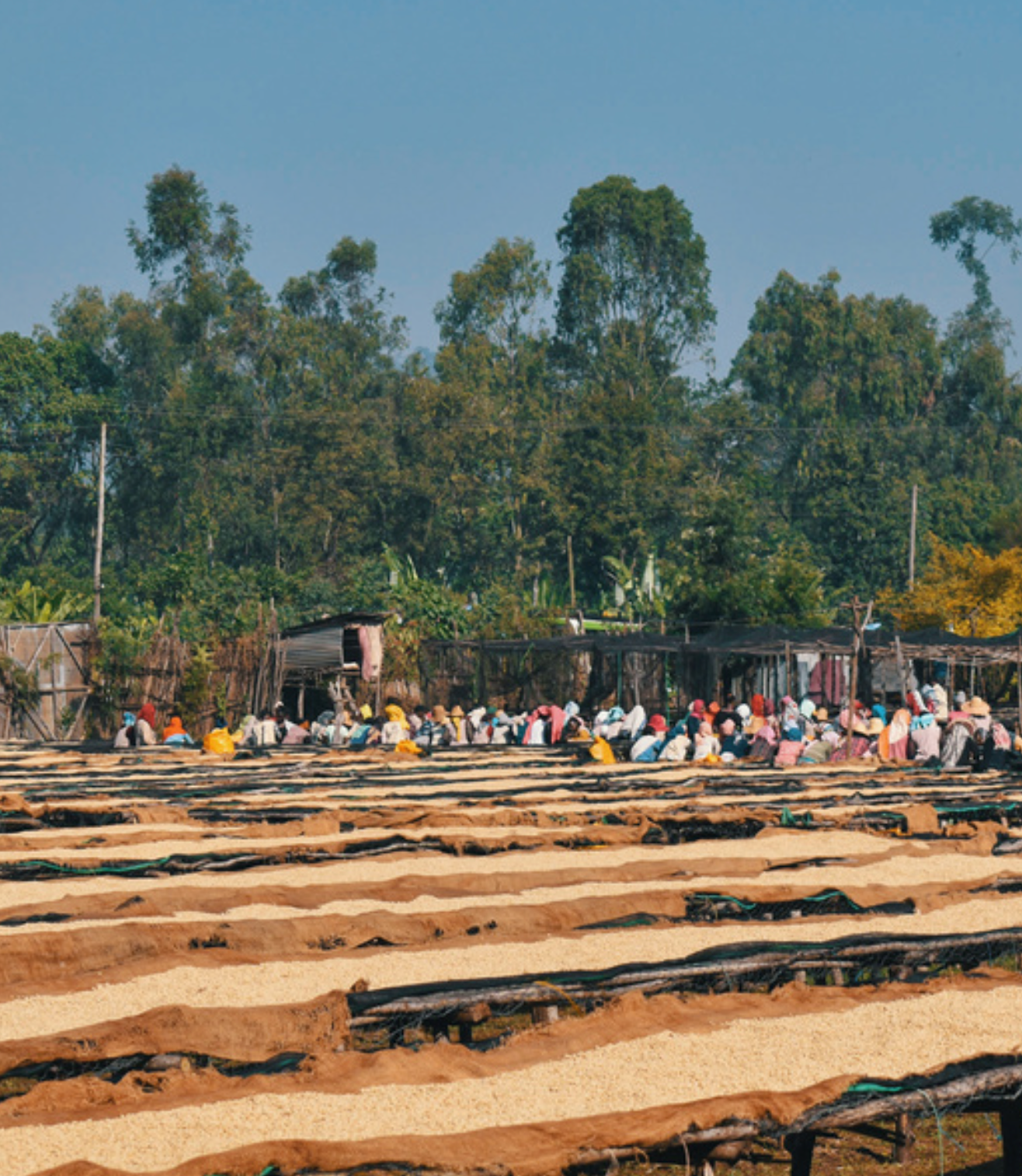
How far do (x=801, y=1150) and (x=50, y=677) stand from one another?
2110 centimetres

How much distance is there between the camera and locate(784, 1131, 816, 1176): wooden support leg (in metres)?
4.36

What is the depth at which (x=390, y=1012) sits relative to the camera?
18.1ft

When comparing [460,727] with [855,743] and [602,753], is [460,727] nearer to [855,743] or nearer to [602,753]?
[602,753]

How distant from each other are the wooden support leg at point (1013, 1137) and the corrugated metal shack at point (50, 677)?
20.9 m

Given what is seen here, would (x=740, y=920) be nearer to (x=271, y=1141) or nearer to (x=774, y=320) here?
(x=271, y=1141)

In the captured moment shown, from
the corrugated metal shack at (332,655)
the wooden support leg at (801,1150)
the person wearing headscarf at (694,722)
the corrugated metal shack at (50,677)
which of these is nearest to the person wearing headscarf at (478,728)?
the corrugated metal shack at (332,655)

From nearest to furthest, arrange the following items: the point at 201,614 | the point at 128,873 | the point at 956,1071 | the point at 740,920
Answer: the point at 956,1071 → the point at 740,920 → the point at 128,873 → the point at 201,614

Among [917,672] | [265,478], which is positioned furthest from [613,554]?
[917,672]

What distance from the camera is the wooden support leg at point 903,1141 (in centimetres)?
495

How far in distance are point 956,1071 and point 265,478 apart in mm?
37576

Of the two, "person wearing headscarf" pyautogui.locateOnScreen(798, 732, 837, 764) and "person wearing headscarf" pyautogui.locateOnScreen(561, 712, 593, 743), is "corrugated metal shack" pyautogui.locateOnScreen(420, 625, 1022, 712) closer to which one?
"person wearing headscarf" pyautogui.locateOnScreen(561, 712, 593, 743)

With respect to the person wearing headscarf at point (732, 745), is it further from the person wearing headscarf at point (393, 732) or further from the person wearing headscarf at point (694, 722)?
the person wearing headscarf at point (393, 732)

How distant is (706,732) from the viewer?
16.4m

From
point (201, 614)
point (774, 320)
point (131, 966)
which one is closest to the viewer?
point (131, 966)
